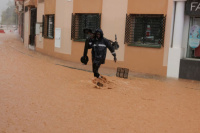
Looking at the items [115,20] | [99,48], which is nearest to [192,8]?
[115,20]

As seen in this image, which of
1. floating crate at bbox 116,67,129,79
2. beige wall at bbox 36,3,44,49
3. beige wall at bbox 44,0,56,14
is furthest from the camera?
beige wall at bbox 36,3,44,49

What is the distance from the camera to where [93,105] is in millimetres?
6824

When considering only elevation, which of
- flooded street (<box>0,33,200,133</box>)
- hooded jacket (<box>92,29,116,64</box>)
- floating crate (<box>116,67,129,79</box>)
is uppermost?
hooded jacket (<box>92,29,116,64</box>)

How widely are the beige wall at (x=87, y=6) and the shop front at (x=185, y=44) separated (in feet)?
14.1

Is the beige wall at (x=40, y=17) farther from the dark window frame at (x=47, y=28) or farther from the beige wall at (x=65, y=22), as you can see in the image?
the beige wall at (x=65, y=22)

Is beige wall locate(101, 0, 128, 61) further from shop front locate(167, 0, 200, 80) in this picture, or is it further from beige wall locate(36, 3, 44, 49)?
beige wall locate(36, 3, 44, 49)

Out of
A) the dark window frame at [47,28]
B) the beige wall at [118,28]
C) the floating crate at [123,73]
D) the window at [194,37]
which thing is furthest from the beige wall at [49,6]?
the window at [194,37]

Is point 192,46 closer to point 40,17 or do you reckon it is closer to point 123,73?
point 123,73

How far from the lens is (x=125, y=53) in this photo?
13742 mm

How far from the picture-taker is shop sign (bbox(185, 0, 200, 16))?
37.3 ft

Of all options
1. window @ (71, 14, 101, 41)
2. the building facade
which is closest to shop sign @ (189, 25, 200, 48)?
the building facade

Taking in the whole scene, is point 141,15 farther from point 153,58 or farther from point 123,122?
point 123,122

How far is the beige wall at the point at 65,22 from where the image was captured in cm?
1680

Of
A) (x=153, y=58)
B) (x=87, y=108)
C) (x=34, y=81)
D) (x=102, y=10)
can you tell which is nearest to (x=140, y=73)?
(x=153, y=58)
